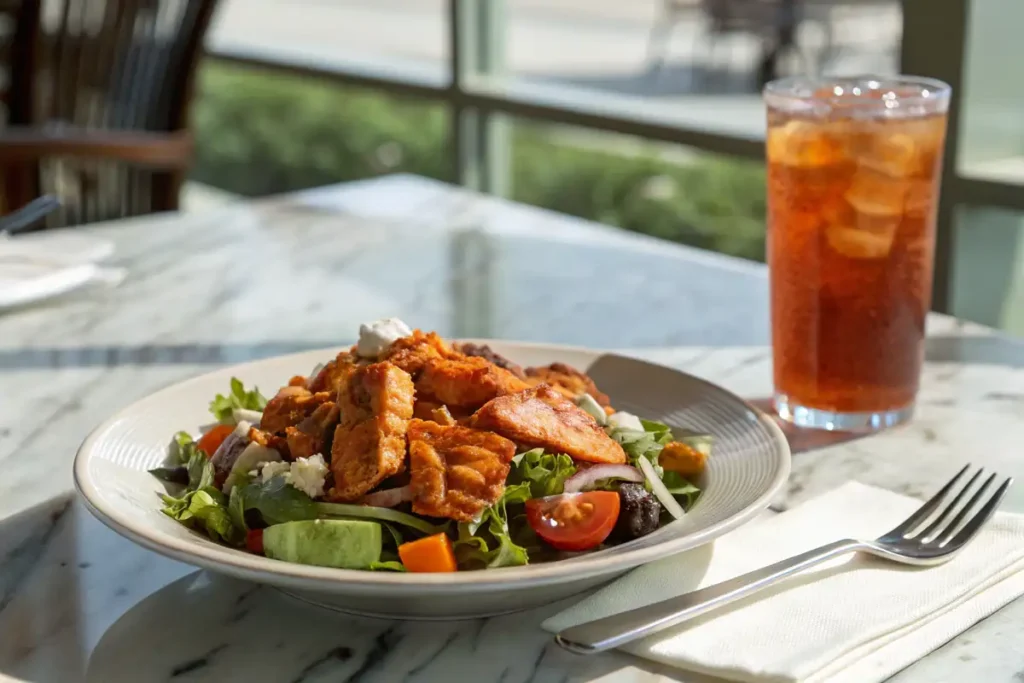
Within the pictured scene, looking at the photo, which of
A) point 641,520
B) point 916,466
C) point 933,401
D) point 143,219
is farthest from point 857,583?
point 143,219

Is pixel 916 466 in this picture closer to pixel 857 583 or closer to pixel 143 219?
pixel 857 583

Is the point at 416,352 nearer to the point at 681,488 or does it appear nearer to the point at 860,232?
the point at 681,488

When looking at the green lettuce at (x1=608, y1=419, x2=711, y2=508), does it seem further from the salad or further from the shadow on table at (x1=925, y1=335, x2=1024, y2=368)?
the shadow on table at (x1=925, y1=335, x2=1024, y2=368)

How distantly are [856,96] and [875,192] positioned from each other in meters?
0.11

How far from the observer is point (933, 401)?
143 cm

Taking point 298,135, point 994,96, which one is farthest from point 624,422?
point 298,135

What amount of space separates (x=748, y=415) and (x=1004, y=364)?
583 mm

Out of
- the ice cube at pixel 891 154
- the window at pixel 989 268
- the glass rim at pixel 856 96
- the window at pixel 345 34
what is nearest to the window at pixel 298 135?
the window at pixel 345 34

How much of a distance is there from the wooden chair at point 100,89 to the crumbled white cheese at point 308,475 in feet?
8.29

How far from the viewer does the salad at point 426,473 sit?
0.92 metres

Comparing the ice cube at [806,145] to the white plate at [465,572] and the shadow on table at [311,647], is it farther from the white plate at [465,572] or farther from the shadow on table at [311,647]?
the shadow on table at [311,647]

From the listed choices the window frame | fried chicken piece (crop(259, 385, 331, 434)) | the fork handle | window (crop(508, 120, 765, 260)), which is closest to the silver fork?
the fork handle

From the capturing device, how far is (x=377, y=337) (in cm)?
110

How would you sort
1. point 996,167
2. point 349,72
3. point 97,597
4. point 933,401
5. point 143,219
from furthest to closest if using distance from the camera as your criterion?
1. point 349,72
2. point 996,167
3. point 143,219
4. point 933,401
5. point 97,597
